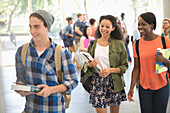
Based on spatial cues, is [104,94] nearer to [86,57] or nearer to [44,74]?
[86,57]

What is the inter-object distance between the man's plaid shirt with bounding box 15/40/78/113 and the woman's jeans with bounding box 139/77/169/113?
1057 millimetres

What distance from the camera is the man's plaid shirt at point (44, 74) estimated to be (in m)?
2.29

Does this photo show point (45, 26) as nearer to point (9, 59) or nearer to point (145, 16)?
point (145, 16)

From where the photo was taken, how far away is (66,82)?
2328 mm

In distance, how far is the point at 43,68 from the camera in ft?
7.48

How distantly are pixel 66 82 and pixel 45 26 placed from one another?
1.70 ft

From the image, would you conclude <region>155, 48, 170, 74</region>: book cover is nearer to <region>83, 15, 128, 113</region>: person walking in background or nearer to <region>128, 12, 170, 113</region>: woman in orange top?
<region>128, 12, 170, 113</region>: woman in orange top

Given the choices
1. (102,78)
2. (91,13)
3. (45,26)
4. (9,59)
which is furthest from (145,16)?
(91,13)

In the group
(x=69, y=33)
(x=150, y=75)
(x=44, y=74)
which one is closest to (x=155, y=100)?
(x=150, y=75)

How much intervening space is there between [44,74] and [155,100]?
139cm

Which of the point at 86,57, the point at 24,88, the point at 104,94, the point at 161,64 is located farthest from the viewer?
the point at 104,94

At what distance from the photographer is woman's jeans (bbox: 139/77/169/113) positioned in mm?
2990

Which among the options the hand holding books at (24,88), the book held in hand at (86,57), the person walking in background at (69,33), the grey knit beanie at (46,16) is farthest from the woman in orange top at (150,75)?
the person walking in background at (69,33)

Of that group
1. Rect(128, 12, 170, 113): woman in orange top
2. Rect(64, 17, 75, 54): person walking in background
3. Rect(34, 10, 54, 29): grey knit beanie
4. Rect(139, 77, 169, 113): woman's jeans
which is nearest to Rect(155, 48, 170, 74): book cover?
Rect(128, 12, 170, 113): woman in orange top
